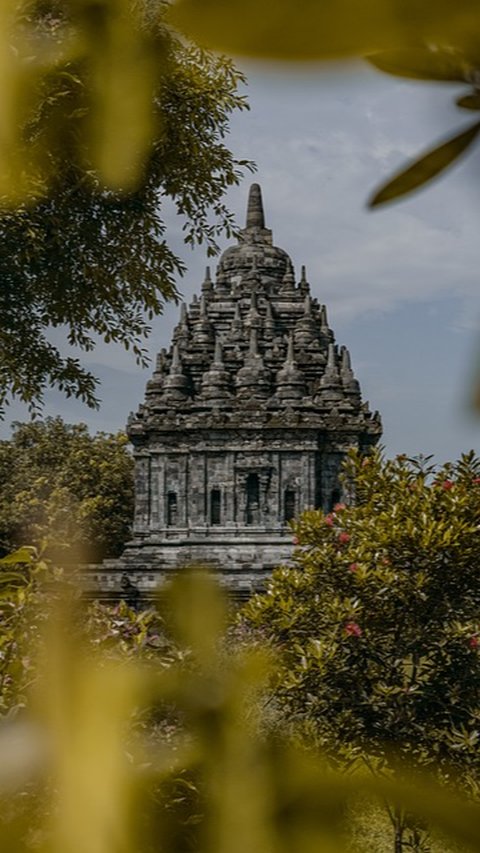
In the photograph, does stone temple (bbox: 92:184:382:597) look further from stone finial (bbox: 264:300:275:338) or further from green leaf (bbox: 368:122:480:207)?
green leaf (bbox: 368:122:480:207)

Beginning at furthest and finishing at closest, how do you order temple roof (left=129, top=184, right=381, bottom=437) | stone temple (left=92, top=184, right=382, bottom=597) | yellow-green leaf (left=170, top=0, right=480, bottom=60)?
temple roof (left=129, top=184, right=381, bottom=437)
stone temple (left=92, top=184, right=382, bottom=597)
yellow-green leaf (left=170, top=0, right=480, bottom=60)

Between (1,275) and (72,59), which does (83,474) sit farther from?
(72,59)

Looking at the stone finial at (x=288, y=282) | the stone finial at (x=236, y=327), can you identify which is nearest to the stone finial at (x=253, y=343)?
the stone finial at (x=236, y=327)

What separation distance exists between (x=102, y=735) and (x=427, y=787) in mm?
74

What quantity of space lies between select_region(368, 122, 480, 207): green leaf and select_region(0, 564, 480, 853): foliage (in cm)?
12

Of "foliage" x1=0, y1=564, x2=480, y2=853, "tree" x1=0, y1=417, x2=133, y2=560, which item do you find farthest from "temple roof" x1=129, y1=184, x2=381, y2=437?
"foliage" x1=0, y1=564, x2=480, y2=853

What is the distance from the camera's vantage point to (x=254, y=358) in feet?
53.9

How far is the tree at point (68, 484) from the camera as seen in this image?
18.5 m

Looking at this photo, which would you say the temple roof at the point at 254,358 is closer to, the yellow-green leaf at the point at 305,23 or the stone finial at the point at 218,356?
the stone finial at the point at 218,356

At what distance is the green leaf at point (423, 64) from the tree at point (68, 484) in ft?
57.3

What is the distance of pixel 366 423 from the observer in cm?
1570

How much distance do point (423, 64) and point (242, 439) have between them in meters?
15.3

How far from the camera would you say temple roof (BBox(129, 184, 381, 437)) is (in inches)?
621

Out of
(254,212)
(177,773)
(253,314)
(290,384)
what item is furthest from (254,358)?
(177,773)
